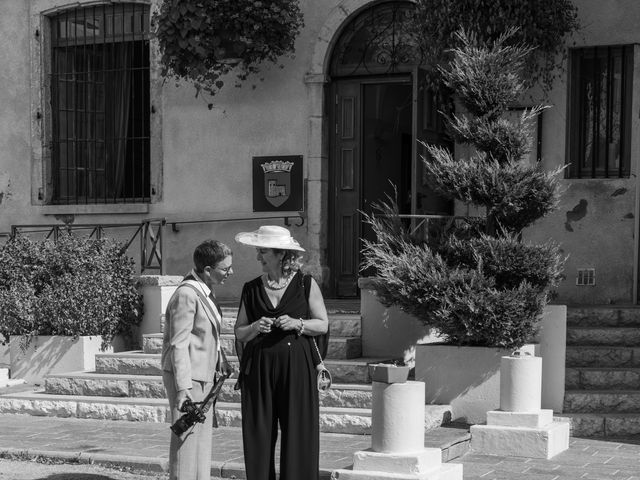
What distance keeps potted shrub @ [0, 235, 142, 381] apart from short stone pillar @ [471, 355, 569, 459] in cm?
456

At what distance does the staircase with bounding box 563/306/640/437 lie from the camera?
9.62 meters

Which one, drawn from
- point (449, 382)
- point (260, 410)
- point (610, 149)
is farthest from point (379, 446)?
point (610, 149)

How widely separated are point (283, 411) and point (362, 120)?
270 inches

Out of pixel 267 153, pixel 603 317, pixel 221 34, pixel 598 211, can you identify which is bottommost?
pixel 603 317

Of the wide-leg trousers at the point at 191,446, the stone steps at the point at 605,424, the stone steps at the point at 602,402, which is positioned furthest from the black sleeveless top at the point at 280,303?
the stone steps at the point at 602,402

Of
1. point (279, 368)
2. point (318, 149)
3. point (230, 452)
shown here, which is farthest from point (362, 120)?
point (279, 368)

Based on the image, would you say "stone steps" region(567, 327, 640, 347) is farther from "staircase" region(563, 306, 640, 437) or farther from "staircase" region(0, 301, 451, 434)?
"staircase" region(0, 301, 451, 434)

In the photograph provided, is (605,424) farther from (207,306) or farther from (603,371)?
(207,306)

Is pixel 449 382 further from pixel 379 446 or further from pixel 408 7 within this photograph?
pixel 408 7

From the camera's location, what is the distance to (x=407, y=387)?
755 cm

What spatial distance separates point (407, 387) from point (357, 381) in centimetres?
255

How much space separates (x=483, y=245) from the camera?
9719 millimetres

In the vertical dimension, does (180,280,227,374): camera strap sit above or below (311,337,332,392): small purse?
above

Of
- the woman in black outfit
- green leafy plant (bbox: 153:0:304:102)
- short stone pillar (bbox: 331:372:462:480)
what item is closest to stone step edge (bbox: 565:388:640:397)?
short stone pillar (bbox: 331:372:462:480)
